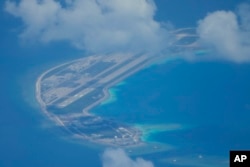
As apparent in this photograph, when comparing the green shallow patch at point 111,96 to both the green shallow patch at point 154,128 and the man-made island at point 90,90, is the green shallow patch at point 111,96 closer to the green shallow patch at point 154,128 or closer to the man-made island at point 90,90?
the man-made island at point 90,90

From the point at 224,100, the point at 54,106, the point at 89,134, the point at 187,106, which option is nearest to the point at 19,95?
the point at 54,106

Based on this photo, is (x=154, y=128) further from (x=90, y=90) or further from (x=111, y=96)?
(x=90, y=90)

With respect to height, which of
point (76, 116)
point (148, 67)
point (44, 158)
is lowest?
point (44, 158)

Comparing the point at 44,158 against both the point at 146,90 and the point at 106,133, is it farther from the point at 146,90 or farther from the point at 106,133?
the point at 146,90

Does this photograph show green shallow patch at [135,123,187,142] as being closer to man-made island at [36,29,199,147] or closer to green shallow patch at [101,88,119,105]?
man-made island at [36,29,199,147]

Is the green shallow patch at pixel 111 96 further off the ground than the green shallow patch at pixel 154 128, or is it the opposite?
the green shallow patch at pixel 111 96

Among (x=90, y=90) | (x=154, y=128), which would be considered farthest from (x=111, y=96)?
(x=154, y=128)
